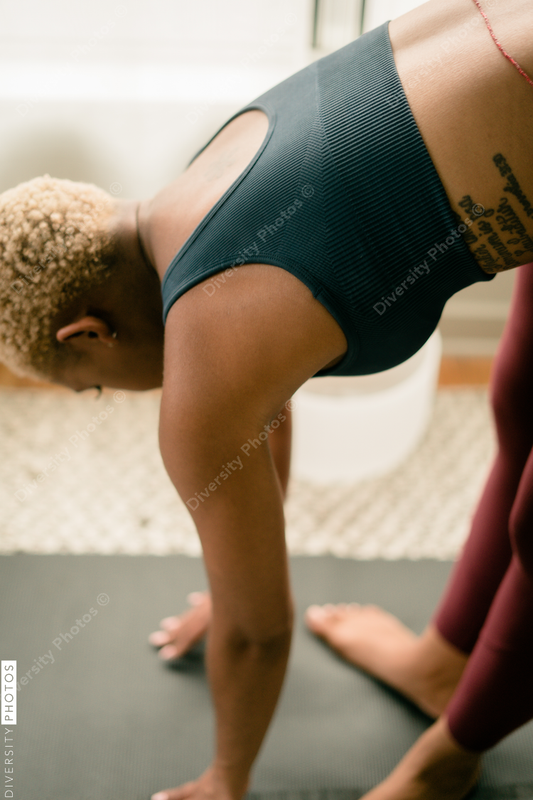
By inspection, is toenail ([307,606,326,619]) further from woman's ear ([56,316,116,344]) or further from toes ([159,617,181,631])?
woman's ear ([56,316,116,344])

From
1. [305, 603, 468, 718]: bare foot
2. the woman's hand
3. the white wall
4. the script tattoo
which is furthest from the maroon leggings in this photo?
the white wall

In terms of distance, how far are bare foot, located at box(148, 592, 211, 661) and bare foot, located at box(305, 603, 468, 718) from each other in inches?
8.9

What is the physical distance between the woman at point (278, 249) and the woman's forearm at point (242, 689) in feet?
0.05

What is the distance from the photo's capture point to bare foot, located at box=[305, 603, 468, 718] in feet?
3.85

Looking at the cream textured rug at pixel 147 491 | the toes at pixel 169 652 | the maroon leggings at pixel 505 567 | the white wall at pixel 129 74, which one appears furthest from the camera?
the white wall at pixel 129 74

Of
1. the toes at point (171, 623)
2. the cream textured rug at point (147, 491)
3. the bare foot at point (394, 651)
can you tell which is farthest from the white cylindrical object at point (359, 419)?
the toes at point (171, 623)

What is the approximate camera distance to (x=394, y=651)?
1243 mm

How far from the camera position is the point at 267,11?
5.92ft

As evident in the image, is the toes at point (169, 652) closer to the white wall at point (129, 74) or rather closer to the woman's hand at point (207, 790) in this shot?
the woman's hand at point (207, 790)

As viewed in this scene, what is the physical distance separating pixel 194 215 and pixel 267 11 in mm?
1451

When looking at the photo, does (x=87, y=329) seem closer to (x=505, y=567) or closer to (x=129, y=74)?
(x=505, y=567)

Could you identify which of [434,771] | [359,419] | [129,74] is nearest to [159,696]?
[434,771]

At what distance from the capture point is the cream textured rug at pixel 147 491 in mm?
1600

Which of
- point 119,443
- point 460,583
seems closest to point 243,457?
point 460,583
